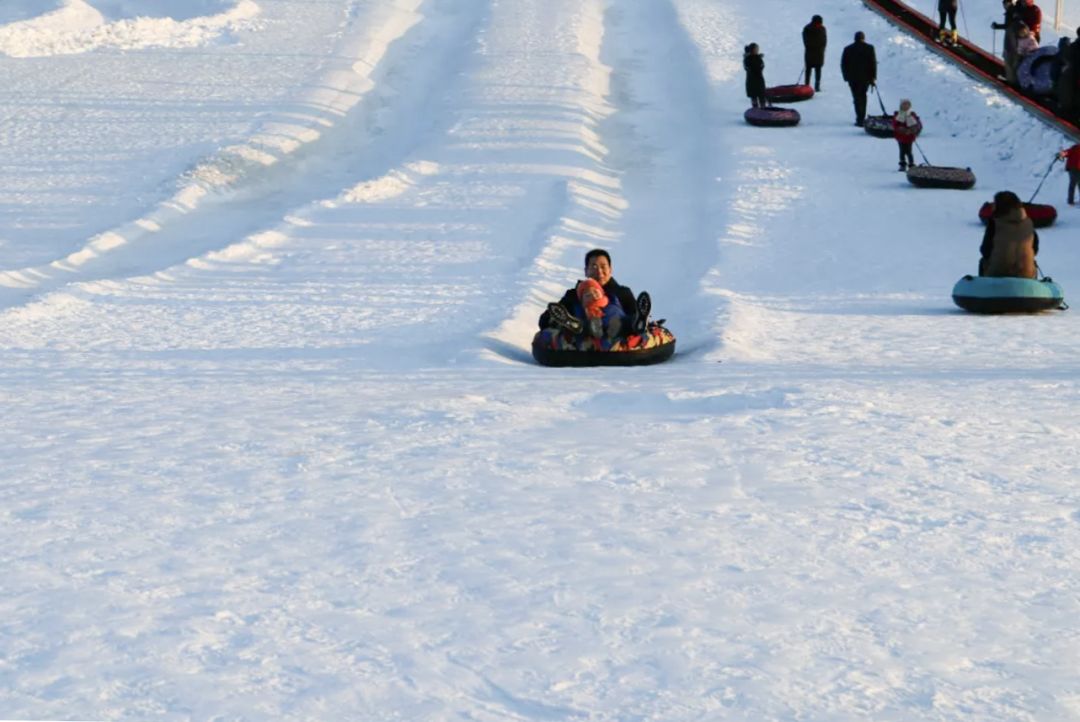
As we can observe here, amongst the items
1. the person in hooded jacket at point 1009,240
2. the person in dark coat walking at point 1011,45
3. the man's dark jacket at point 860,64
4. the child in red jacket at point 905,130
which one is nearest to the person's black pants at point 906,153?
the child in red jacket at point 905,130

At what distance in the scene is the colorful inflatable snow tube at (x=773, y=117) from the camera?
2273 cm

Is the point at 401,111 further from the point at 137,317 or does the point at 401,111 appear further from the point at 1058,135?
the point at 137,317

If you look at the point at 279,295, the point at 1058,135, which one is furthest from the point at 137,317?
the point at 1058,135

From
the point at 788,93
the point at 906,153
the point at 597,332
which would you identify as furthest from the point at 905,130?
the point at 597,332

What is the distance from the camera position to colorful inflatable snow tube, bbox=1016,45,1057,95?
70.6 ft

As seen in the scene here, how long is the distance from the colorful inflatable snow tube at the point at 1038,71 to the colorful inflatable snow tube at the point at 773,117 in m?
3.26

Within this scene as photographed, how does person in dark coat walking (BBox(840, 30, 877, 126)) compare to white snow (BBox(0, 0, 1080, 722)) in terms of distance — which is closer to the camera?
white snow (BBox(0, 0, 1080, 722))

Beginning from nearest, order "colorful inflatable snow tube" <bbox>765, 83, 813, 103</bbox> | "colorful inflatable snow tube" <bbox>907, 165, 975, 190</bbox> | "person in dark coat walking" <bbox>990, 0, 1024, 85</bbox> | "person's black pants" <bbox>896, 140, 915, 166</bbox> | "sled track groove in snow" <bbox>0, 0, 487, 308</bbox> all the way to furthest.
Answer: "sled track groove in snow" <bbox>0, 0, 487, 308</bbox>, "colorful inflatable snow tube" <bbox>907, 165, 975, 190</bbox>, "person's black pants" <bbox>896, 140, 915, 166</bbox>, "person in dark coat walking" <bbox>990, 0, 1024, 85</bbox>, "colorful inflatable snow tube" <bbox>765, 83, 813, 103</bbox>

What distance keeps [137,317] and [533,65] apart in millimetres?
15836

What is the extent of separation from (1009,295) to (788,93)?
40.8 feet

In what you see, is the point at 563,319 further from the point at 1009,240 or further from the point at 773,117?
the point at 773,117

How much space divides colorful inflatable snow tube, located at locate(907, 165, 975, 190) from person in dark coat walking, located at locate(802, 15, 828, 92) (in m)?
6.58

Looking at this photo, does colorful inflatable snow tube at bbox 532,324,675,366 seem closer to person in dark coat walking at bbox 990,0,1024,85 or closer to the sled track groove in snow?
the sled track groove in snow

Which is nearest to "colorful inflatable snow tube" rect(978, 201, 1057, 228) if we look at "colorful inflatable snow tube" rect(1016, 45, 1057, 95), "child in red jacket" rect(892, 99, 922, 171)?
"child in red jacket" rect(892, 99, 922, 171)
